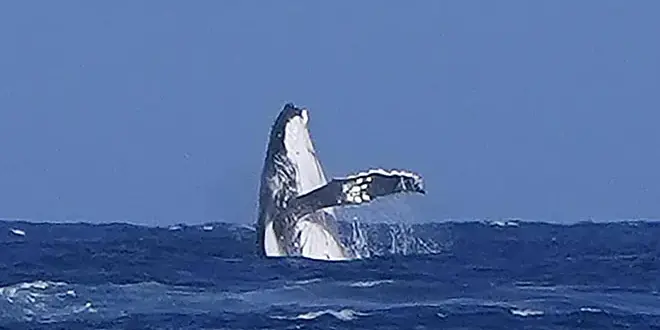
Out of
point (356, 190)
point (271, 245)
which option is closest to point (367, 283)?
point (356, 190)

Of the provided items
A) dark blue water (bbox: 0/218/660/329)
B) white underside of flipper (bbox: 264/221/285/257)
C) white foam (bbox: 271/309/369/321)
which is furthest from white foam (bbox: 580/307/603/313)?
white underside of flipper (bbox: 264/221/285/257)

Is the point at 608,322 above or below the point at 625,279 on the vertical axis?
below

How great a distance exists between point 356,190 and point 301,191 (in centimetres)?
113

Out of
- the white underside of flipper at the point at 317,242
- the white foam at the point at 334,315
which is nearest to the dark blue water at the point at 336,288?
the white foam at the point at 334,315

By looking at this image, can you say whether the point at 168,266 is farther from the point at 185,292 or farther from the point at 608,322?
the point at 608,322

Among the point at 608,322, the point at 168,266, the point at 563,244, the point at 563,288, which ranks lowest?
the point at 608,322

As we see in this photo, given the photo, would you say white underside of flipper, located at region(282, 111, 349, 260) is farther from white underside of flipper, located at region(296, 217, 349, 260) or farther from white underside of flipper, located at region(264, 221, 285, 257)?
white underside of flipper, located at region(264, 221, 285, 257)

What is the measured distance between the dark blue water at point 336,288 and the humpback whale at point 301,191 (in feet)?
1.67

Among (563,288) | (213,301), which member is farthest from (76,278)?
(563,288)

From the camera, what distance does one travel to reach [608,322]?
84.8ft

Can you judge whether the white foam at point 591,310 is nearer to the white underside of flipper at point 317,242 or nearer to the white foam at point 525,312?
the white foam at point 525,312

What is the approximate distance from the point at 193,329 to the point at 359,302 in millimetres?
3652

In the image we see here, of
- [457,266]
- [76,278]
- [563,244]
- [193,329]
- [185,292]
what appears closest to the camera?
[193,329]

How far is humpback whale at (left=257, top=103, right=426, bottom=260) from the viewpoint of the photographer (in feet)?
106
